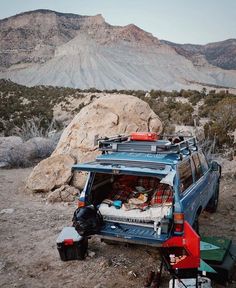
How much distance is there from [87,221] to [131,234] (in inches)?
26.6

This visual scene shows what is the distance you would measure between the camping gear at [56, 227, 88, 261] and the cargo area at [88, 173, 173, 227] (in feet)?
1.87

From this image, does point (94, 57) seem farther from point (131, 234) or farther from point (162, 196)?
point (131, 234)

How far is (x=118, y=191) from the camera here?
6.47m

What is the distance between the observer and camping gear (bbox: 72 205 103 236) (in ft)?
17.9

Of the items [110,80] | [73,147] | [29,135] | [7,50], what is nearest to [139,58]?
[110,80]

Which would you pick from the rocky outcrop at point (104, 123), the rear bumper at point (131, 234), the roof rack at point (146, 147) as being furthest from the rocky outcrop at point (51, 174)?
the rear bumper at point (131, 234)

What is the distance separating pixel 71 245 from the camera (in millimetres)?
5887

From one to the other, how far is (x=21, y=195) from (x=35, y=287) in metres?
5.26

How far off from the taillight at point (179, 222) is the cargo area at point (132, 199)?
0.24 m

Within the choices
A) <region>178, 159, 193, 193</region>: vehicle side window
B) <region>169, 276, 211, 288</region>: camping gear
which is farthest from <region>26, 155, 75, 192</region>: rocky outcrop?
<region>169, 276, 211, 288</region>: camping gear

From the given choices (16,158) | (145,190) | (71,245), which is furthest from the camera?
(16,158)

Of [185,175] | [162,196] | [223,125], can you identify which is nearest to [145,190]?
[162,196]

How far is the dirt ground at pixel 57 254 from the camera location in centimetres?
545

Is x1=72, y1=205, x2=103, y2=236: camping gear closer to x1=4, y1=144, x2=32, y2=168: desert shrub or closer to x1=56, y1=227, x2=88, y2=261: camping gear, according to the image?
x1=56, y1=227, x2=88, y2=261: camping gear
